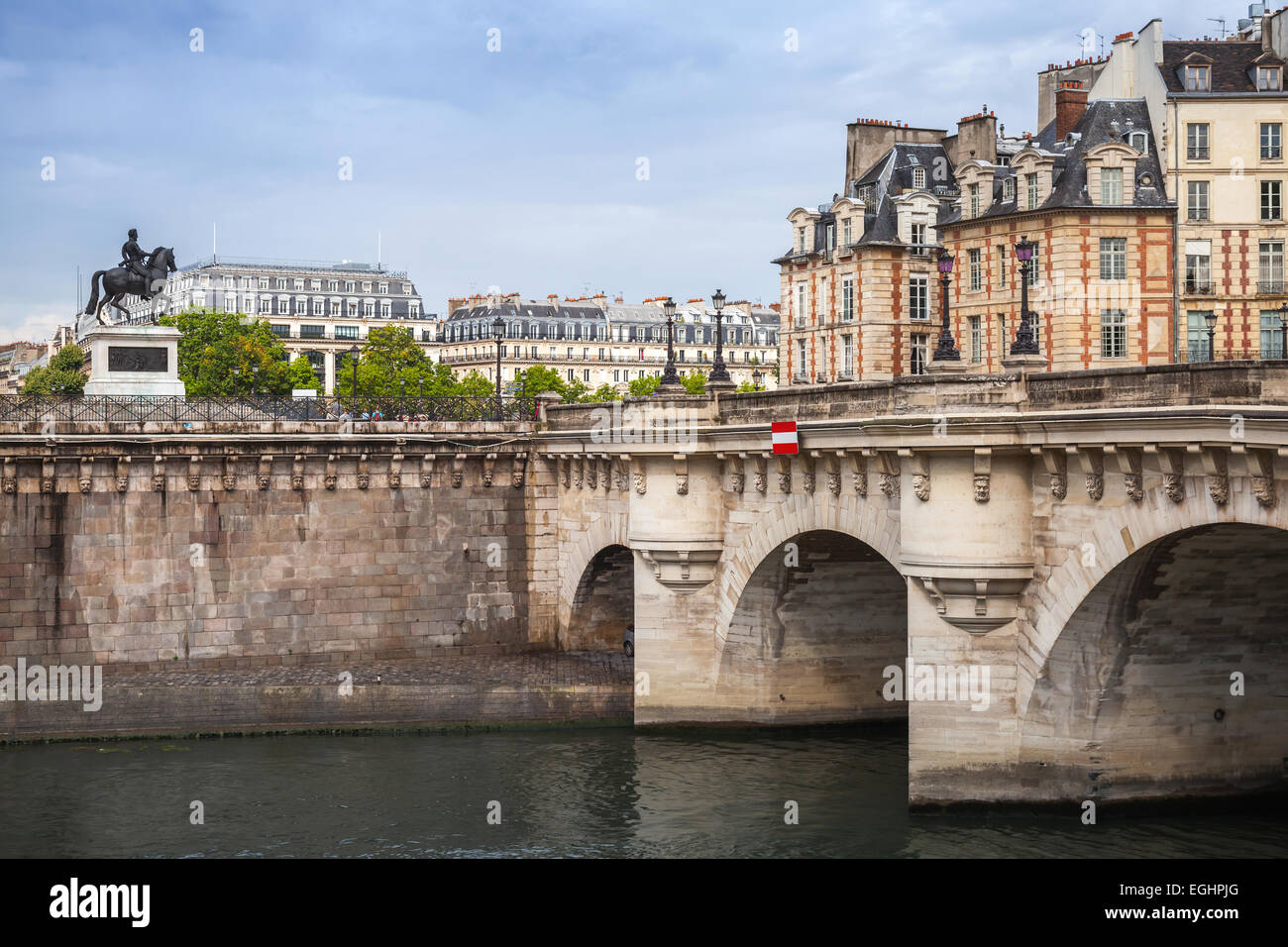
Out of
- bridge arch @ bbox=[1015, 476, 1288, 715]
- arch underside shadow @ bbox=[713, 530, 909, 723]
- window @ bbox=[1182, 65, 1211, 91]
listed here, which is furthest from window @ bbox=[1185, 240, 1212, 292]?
bridge arch @ bbox=[1015, 476, 1288, 715]

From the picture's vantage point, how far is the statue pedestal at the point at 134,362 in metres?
43.7

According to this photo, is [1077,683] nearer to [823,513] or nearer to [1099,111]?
[823,513]

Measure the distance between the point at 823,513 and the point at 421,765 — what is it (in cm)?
986

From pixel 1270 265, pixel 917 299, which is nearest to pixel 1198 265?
pixel 1270 265

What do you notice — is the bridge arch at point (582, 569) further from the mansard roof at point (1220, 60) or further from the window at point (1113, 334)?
the mansard roof at point (1220, 60)

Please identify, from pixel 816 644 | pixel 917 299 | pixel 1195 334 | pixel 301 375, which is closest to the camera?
pixel 816 644

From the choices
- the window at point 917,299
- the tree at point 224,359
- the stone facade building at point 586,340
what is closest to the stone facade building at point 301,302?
the stone facade building at point 586,340

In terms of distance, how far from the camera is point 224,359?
3558 inches

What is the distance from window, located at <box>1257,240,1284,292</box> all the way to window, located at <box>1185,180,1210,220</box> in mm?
2217

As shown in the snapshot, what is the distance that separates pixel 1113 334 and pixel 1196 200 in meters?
4.88

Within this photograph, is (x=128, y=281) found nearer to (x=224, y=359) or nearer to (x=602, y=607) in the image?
(x=602, y=607)

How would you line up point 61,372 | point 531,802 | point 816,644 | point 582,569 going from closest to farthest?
1. point 531,802
2. point 816,644
3. point 582,569
4. point 61,372

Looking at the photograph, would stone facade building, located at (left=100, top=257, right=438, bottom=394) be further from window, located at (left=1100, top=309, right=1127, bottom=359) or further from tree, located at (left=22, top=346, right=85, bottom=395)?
window, located at (left=1100, top=309, right=1127, bottom=359)

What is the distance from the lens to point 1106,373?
2444 cm
